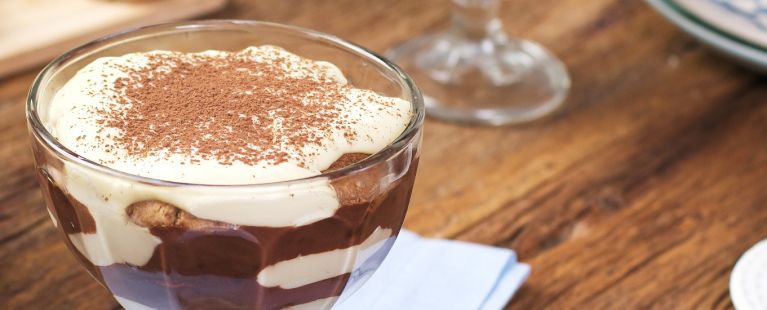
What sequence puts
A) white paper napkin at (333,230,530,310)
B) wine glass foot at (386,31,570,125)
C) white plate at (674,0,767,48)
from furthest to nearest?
wine glass foot at (386,31,570,125)
white plate at (674,0,767,48)
white paper napkin at (333,230,530,310)

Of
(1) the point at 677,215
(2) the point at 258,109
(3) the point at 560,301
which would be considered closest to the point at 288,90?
(2) the point at 258,109

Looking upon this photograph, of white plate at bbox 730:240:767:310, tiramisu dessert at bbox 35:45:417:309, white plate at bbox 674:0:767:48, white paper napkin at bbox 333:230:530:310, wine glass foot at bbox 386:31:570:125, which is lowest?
wine glass foot at bbox 386:31:570:125

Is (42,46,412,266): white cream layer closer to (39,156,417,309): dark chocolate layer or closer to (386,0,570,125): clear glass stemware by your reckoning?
(39,156,417,309): dark chocolate layer

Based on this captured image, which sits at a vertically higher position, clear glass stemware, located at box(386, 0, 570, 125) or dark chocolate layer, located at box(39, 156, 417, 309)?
dark chocolate layer, located at box(39, 156, 417, 309)

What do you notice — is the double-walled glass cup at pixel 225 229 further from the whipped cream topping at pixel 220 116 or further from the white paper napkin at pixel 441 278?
the white paper napkin at pixel 441 278

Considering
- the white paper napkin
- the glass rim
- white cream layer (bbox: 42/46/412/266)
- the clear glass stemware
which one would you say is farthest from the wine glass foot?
white cream layer (bbox: 42/46/412/266)

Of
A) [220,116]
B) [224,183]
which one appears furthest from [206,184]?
[220,116]

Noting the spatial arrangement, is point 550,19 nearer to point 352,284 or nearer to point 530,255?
point 530,255

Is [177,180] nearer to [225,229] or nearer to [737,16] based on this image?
[225,229]
